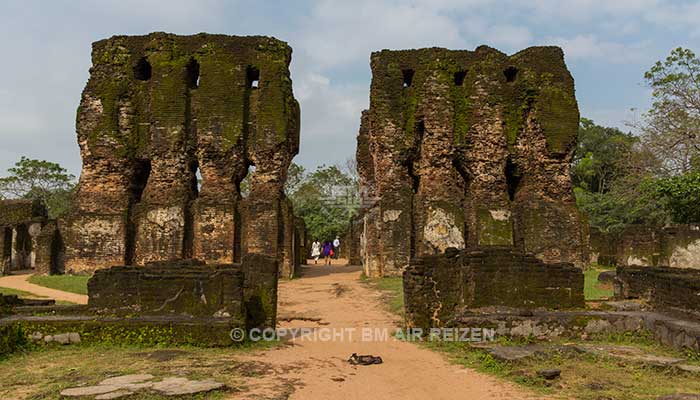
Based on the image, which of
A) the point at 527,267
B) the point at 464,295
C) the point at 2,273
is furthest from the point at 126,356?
the point at 2,273

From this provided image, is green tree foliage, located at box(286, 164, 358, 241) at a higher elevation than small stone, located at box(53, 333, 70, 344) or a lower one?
higher

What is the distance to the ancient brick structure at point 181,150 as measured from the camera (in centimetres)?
1841

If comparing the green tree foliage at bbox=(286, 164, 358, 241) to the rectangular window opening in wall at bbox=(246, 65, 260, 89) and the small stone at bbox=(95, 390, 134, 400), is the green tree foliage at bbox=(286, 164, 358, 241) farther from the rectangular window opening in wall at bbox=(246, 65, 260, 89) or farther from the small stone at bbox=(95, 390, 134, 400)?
the small stone at bbox=(95, 390, 134, 400)

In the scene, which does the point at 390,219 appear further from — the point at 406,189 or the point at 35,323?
the point at 35,323

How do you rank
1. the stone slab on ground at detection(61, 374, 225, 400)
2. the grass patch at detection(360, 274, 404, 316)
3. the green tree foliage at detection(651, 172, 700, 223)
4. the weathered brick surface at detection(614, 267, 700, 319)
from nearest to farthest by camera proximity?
the stone slab on ground at detection(61, 374, 225, 400) → the weathered brick surface at detection(614, 267, 700, 319) → the grass patch at detection(360, 274, 404, 316) → the green tree foliage at detection(651, 172, 700, 223)

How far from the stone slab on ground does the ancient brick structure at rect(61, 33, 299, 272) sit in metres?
12.5

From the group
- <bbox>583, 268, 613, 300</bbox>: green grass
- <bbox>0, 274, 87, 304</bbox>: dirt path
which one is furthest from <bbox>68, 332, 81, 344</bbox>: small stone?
<bbox>583, 268, 613, 300</bbox>: green grass

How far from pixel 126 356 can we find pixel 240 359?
130 cm

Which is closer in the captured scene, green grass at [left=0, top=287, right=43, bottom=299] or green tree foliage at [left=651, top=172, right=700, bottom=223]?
green grass at [left=0, top=287, right=43, bottom=299]

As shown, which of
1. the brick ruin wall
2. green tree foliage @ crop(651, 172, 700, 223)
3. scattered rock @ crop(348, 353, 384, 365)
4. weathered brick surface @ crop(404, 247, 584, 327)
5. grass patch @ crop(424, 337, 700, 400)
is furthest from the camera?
the brick ruin wall

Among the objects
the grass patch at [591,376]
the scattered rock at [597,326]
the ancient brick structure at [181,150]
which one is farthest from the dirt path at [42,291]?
the scattered rock at [597,326]

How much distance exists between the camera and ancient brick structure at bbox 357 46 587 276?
1847 centimetres

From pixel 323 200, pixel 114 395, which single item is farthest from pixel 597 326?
pixel 323 200

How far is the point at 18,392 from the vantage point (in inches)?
205
